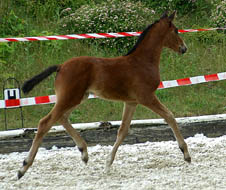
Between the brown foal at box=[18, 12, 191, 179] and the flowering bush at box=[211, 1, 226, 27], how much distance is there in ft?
17.8

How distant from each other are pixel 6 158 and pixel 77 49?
13.6 ft

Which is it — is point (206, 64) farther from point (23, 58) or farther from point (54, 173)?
point (54, 173)

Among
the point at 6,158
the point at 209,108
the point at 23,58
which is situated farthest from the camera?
the point at 23,58

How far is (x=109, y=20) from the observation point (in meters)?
9.88

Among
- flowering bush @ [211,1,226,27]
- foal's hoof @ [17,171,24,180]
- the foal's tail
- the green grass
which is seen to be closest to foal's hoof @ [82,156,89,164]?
foal's hoof @ [17,171,24,180]

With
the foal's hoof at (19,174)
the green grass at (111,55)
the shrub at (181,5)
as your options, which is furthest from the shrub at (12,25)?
the foal's hoof at (19,174)

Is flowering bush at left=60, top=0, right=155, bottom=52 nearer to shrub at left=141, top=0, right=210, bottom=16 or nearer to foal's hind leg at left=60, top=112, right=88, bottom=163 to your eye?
shrub at left=141, top=0, right=210, bottom=16

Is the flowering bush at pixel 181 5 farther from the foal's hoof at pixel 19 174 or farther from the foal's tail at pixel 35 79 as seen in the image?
the foal's hoof at pixel 19 174

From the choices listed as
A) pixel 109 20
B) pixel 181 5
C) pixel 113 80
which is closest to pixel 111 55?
pixel 109 20

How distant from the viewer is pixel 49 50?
31.6ft

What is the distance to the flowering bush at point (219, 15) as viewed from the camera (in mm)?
10570

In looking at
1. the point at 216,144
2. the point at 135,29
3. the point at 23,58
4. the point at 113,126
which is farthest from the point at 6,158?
the point at 135,29

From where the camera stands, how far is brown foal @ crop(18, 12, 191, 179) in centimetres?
494

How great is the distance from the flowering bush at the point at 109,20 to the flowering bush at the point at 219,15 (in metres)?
1.47
